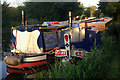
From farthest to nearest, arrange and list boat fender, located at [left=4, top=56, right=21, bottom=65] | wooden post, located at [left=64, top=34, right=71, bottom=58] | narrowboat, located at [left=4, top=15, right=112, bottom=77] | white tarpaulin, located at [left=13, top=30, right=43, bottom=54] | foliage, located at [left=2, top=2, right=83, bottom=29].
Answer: foliage, located at [left=2, top=2, right=83, bottom=29] < white tarpaulin, located at [left=13, top=30, right=43, bottom=54] < narrowboat, located at [left=4, top=15, right=112, bottom=77] < boat fender, located at [left=4, top=56, right=21, bottom=65] < wooden post, located at [left=64, top=34, right=71, bottom=58]

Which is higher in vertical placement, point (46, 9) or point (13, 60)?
point (46, 9)

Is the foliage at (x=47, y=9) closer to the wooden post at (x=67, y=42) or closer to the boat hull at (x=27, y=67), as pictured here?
the boat hull at (x=27, y=67)

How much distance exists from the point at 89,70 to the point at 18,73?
5298mm

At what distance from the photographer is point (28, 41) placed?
28.5 feet

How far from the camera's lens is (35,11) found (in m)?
30.8

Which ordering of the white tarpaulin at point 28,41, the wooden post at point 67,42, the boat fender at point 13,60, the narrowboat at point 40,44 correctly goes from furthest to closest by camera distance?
the white tarpaulin at point 28,41 < the narrowboat at point 40,44 < the boat fender at point 13,60 < the wooden post at point 67,42

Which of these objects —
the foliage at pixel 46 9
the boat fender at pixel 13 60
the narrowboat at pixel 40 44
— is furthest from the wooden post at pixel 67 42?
the foliage at pixel 46 9

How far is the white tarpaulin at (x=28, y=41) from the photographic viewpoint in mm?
8558

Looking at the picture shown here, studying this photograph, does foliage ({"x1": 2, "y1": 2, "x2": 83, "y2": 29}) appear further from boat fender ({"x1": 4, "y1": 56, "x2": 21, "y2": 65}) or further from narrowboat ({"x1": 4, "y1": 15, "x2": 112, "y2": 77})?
boat fender ({"x1": 4, "y1": 56, "x2": 21, "y2": 65})

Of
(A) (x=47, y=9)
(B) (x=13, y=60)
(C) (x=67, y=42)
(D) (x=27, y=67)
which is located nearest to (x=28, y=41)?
(B) (x=13, y=60)

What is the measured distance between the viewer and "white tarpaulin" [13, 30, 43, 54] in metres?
8.56

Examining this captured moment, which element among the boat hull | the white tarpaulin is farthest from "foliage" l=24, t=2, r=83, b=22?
the boat hull

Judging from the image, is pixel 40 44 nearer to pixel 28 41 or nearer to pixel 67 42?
pixel 28 41

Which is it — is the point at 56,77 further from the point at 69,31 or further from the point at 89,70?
the point at 69,31
